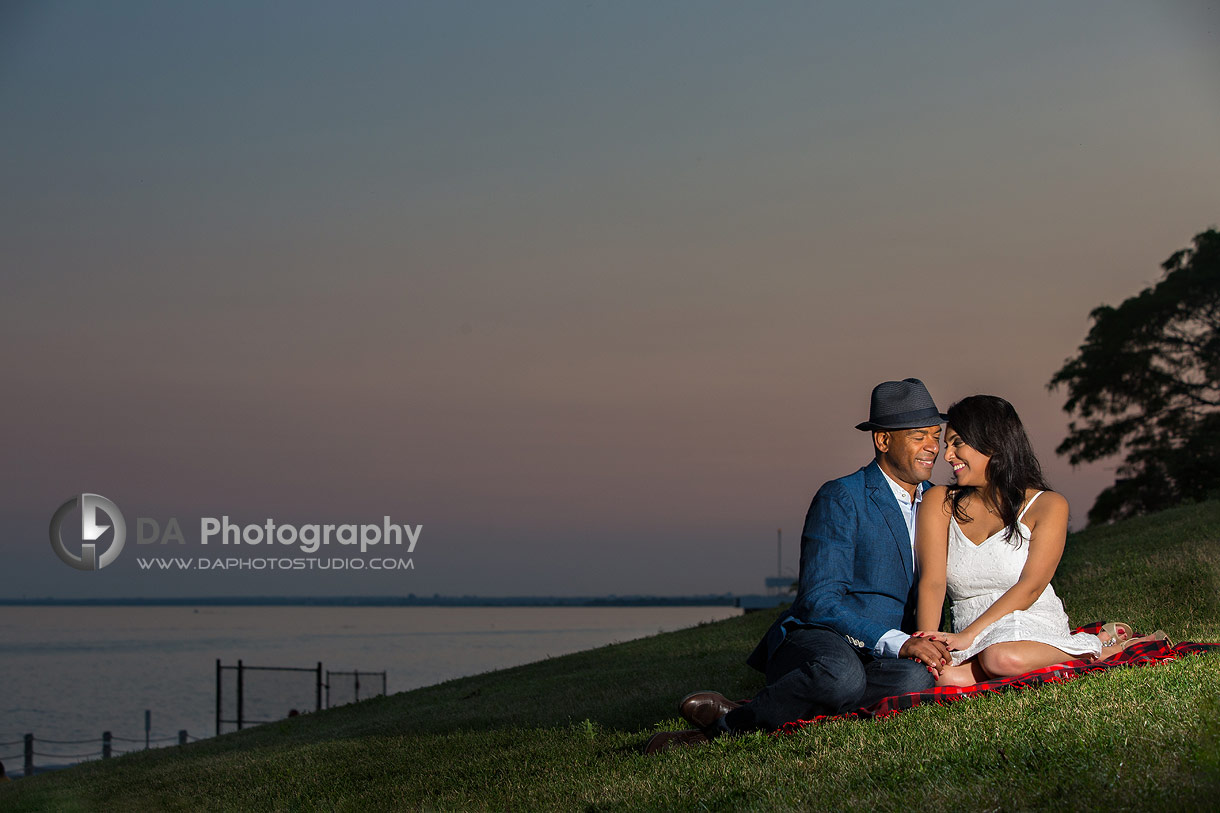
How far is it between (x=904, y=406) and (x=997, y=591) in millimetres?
1338

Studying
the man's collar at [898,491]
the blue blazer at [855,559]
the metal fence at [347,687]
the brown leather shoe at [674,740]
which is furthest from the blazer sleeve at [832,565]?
the metal fence at [347,687]

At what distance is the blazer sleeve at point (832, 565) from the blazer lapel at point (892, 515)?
0.55ft

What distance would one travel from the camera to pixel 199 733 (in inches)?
1766

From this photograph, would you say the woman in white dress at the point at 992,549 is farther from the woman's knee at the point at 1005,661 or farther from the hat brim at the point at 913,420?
the hat brim at the point at 913,420

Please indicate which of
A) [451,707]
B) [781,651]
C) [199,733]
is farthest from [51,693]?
[781,651]

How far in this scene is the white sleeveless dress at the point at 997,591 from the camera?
23.0ft

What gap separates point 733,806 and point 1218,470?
29347mm

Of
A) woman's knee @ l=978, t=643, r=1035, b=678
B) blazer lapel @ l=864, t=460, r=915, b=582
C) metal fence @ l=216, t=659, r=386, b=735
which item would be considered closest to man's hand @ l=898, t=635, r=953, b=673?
woman's knee @ l=978, t=643, r=1035, b=678

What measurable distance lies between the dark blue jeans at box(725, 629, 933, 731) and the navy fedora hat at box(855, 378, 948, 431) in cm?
142

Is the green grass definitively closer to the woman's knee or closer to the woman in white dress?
the woman's knee

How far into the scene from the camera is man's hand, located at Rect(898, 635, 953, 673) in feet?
21.9

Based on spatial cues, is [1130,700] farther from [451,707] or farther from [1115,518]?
[1115,518]

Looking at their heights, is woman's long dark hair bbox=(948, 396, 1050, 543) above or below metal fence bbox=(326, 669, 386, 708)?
above

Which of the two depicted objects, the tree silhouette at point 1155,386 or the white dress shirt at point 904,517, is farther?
the tree silhouette at point 1155,386
